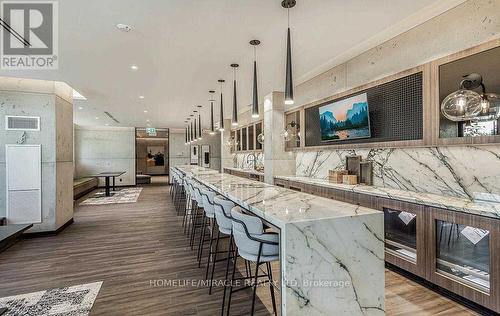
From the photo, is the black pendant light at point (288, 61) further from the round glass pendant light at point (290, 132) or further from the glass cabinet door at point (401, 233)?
the round glass pendant light at point (290, 132)

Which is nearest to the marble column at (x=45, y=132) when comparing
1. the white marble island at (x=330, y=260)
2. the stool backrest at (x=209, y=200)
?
the stool backrest at (x=209, y=200)

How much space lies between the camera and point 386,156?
3660mm

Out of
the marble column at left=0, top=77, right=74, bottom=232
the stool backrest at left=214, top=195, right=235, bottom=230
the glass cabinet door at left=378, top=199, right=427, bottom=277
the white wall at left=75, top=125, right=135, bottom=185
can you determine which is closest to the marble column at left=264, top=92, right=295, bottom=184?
the glass cabinet door at left=378, top=199, right=427, bottom=277

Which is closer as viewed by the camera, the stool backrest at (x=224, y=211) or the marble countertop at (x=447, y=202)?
the marble countertop at (x=447, y=202)

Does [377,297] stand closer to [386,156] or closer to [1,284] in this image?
[386,156]

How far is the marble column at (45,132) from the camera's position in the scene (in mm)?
4547

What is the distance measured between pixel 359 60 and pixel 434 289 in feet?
10.6

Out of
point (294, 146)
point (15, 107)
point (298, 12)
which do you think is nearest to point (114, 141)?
point (15, 107)

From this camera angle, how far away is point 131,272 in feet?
10.4

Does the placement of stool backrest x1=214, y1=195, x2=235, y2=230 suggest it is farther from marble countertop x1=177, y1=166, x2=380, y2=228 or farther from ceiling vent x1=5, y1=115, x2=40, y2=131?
ceiling vent x1=5, y1=115, x2=40, y2=131

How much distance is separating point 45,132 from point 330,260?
17.6 feet

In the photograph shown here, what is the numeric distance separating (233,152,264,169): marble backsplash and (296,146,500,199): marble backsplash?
13.8 feet

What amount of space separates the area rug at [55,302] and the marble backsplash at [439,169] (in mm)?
3852

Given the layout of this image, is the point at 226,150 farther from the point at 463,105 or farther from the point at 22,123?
the point at 463,105
